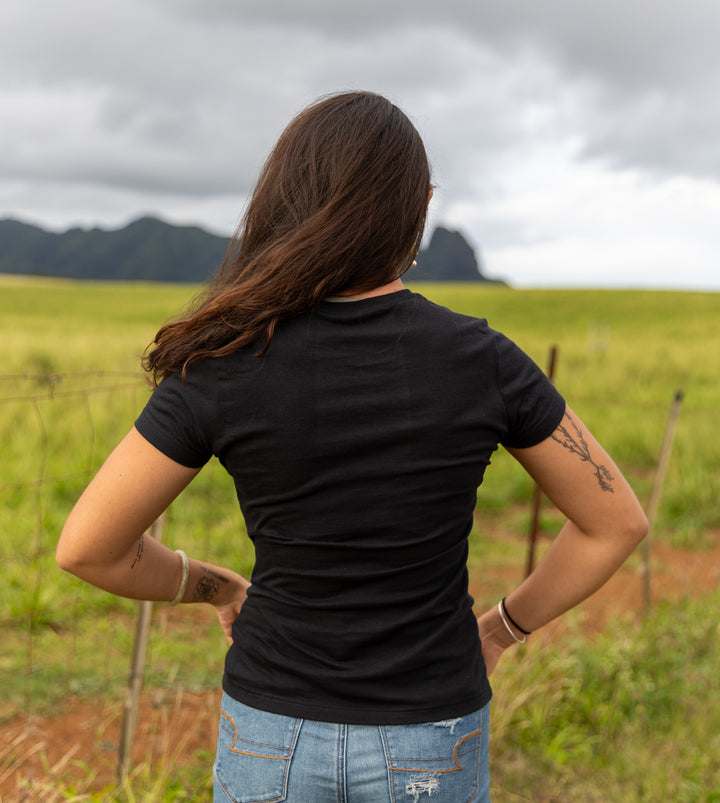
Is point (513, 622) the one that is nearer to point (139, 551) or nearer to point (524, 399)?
point (524, 399)

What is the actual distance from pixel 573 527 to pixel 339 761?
23.0 inches

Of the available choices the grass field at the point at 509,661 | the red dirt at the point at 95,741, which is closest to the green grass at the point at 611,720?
the grass field at the point at 509,661

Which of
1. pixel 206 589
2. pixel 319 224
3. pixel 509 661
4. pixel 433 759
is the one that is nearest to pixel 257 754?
pixel 433 759

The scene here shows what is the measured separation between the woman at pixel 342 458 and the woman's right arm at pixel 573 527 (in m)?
0.07

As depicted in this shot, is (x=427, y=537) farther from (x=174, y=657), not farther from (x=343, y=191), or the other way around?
(x=174, y=657)

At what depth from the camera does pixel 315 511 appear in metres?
1.06

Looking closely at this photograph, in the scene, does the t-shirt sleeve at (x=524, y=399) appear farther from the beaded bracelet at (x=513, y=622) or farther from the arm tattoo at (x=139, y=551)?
the arm tattoo at (x=139, y=551)

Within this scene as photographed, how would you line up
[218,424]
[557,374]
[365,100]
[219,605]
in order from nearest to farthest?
1. [218,424]
2. [365,100]
3. [219,605]
4. [557,374]

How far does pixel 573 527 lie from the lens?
4.47 ft

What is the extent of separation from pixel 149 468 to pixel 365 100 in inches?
25.4

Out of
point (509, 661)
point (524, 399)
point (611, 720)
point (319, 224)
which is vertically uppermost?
point (319, 224)

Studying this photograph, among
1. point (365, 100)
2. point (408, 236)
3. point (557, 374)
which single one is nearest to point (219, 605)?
point (408, 236)

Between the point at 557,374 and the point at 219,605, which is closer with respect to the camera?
the point at 219,605

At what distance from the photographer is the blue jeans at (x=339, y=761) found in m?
1.06
